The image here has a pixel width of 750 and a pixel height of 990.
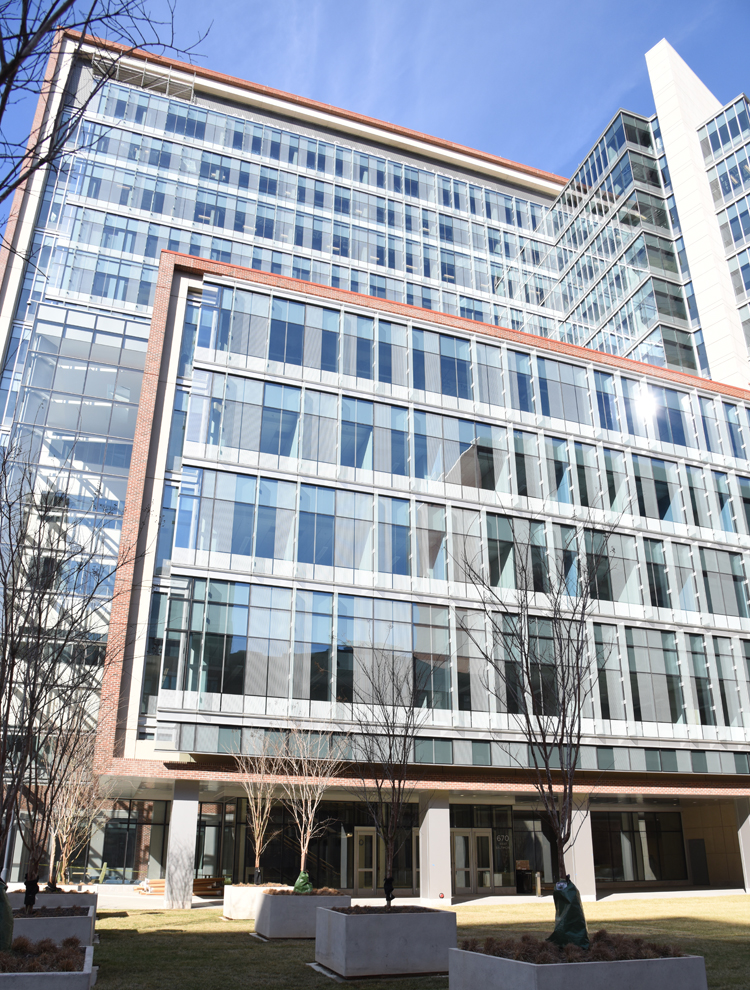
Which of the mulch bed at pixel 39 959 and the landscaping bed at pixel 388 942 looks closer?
the mulch bed at pixel 39 959

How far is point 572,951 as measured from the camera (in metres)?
10.1

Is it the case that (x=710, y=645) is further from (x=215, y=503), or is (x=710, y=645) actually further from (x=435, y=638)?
(x=215, y=503)

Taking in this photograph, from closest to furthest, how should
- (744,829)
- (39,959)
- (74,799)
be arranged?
(39,959) → (74,799) → (744,829)

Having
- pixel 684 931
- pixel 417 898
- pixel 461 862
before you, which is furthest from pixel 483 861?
pixel 684 931

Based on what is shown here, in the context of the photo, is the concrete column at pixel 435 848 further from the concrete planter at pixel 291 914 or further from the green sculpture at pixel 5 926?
the green sculpture at pixel 5 926

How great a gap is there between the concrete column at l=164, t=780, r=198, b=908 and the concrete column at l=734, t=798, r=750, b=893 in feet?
76.6

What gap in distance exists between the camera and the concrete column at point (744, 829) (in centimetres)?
3412

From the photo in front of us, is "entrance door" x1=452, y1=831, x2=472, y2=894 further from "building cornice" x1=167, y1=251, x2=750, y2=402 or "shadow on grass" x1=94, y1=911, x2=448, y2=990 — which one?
"building cornice" x1=167, y1=251, x2=750, y2=402

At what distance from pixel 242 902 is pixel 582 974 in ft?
49.6

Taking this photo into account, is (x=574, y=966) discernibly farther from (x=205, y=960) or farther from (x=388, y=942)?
(x=205, y=960)

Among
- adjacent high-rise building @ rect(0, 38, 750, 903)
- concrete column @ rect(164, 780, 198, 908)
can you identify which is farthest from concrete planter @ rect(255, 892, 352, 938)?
concrete column @ rect(164, 780, 198, 908)

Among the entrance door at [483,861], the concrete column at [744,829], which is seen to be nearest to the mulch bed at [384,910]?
the entrance door at [483,861]

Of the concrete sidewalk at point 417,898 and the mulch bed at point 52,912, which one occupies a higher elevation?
the mulch bed at point 52,912

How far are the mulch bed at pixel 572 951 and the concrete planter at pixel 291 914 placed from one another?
7837 millimetres
